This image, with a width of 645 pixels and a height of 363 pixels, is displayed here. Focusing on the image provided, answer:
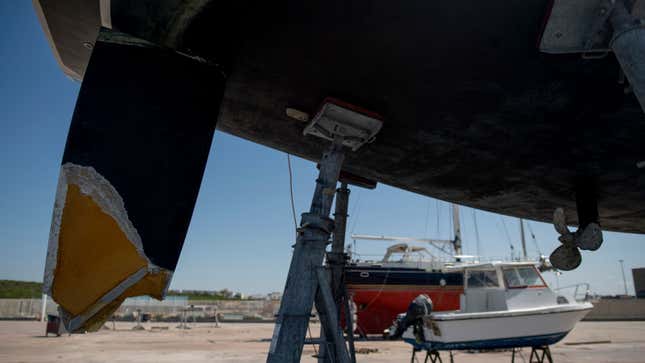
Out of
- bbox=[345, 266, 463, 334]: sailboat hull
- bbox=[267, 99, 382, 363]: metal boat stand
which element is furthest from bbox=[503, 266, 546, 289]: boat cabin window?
bbox=[267, 99, 382, 363]: metal boat stand

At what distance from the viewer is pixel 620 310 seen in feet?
106

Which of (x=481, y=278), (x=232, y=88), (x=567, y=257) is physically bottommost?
(x=481, y=278)

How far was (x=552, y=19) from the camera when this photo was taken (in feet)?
7.45

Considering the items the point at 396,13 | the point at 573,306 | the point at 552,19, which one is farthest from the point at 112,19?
the point at 573,306

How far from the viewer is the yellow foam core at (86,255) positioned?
7.79 feet

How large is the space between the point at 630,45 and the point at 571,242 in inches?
128

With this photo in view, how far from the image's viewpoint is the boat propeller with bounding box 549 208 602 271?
4451 millimetres

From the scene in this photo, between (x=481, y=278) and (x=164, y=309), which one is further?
(x=164, y=309)

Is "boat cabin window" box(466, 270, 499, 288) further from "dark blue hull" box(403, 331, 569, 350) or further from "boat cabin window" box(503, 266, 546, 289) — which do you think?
"dark blue hull" box(403, 331, 569, 350)

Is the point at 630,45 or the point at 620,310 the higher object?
the point at 630,45

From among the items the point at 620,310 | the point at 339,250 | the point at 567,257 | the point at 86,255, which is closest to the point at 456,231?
the point at 567,257

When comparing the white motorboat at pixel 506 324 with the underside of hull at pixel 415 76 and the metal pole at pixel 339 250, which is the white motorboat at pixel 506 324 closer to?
the metal pole at pixel 339 250

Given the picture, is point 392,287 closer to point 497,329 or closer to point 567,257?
point 497,329

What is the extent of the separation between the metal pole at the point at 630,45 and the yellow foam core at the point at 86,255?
118 inches
